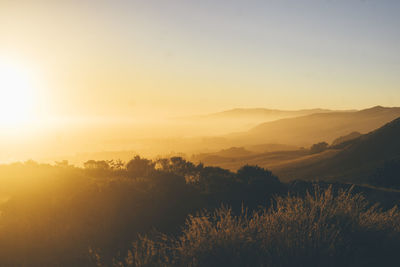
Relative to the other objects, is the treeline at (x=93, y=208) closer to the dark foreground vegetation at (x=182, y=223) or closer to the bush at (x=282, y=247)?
the dark foreground vegetation at (x=182, y=223)

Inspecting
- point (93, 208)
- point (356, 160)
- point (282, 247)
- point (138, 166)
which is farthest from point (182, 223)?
point (356, 160)

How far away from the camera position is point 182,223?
12.1 metres

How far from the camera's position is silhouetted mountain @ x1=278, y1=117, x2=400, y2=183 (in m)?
40.2

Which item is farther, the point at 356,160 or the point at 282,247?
the point at 356,160

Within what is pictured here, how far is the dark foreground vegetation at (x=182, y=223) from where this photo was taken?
→ 19.5 feet

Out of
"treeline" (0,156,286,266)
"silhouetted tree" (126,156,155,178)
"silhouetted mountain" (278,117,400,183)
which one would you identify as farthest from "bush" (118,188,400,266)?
"silhouetted mountain" (278,117,400,183)

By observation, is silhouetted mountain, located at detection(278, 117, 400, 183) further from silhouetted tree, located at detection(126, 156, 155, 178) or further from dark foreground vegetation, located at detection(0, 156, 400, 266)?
silhouetted tree, located at detection(126, 156, 155, 178)

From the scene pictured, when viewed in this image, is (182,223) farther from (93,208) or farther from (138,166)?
(138,166)

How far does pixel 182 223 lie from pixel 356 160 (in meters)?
40.9

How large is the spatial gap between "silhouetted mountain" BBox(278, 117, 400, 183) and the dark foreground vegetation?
2187 cm

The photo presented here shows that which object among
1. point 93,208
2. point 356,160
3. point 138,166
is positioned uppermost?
point 138,166

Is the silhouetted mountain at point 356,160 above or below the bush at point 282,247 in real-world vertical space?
below

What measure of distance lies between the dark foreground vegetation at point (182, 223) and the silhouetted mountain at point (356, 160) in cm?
2187

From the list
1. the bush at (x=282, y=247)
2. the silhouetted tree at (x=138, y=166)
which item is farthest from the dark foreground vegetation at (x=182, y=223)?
the silhouetted tree at (x=138, y=166)
